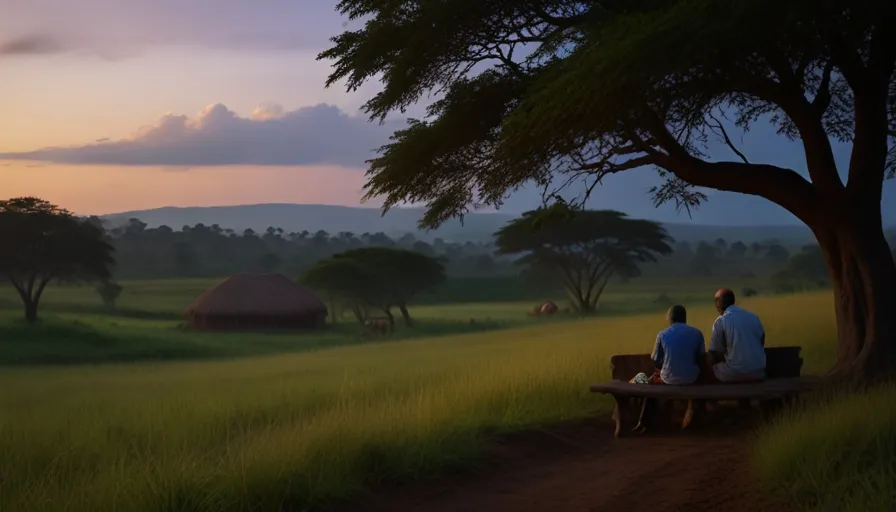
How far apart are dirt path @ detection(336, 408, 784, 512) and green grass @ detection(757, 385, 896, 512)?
0.25 meters

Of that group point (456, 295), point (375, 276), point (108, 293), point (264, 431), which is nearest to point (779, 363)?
point (264, 431)

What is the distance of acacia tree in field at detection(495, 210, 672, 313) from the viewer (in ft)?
190

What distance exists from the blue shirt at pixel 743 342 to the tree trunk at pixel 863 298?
169 centimetres

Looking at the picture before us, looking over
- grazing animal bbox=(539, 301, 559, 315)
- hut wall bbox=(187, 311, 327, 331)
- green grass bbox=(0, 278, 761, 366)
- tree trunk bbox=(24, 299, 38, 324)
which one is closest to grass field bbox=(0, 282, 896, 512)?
green grass bbox=(0, 278, 761, 366)

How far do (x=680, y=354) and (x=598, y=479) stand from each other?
2456 mm

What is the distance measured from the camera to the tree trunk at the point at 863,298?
1095 centimetres

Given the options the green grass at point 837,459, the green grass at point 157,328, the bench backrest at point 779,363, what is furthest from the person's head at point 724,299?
the green grass at point 157,328

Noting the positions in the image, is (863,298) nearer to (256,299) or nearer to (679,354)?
(679,354)

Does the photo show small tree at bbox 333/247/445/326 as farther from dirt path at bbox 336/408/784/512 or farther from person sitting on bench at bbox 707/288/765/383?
dirt path at bbox 336/408/784/512

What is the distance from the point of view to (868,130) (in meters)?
11.6

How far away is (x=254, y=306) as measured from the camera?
161ft

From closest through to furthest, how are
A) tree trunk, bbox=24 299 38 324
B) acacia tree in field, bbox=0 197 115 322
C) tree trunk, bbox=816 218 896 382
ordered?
tree trunk, bbox=816 218 896 382 < tree trunk, bbox=24 299 38 324 < acacia tree in field, bbox=0 197 115 322

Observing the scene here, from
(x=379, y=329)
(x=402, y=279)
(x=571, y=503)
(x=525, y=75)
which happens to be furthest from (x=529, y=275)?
(x=571, y=503)

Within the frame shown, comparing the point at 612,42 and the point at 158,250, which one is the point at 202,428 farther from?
the point at 158,250
